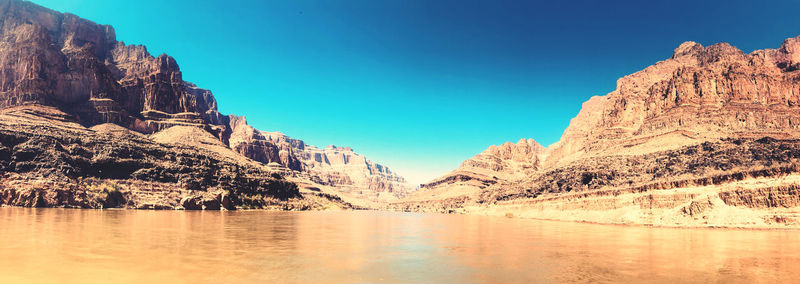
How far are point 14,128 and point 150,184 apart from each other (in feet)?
104

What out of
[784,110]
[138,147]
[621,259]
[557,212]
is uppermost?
[784,110]

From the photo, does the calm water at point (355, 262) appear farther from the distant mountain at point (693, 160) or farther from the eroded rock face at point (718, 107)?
the eroded rock face at point (718, 107)

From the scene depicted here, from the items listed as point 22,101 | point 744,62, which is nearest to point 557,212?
point 744,62

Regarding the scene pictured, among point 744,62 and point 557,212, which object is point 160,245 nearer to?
point 557,212

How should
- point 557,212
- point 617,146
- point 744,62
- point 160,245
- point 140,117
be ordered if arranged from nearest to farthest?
1. point 160,245
2. point 557,212
3. point 617,146
4. point 744,62
5. point 140,117

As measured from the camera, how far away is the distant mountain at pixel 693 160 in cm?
4125

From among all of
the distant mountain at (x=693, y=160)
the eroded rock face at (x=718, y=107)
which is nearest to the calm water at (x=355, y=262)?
the distant mountain at (x=693, y=160)

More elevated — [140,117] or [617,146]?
[140,117]

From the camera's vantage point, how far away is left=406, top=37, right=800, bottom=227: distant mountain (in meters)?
41.2

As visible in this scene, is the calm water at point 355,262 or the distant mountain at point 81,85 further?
the distant mountain at point 81,85

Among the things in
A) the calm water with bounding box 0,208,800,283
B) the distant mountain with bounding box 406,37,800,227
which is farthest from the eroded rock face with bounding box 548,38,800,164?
the calm water with bounding box 0,208,800,283

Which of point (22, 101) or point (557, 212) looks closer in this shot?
point (557, 212)

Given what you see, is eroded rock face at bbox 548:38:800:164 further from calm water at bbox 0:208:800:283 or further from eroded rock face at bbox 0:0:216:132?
eroded rock face at bbox 0:0:216:132

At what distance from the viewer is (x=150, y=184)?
7600cm
